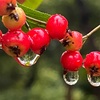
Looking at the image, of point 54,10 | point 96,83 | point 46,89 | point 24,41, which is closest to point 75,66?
point 96,83

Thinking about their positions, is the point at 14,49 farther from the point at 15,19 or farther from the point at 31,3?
the point at 31,3

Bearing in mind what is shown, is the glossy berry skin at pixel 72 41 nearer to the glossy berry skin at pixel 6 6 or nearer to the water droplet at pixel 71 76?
the water droplet at pixel 71 76

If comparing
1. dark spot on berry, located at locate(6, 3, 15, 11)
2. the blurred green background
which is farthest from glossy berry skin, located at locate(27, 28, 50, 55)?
the blurred green background

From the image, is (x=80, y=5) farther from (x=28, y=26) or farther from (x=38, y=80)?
(x=28, y=26)

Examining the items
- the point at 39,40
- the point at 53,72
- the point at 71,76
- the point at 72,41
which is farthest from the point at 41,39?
the point at 53,72

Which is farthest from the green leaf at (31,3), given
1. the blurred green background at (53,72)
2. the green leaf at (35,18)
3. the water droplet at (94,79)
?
the blurred green background at (53,72)
